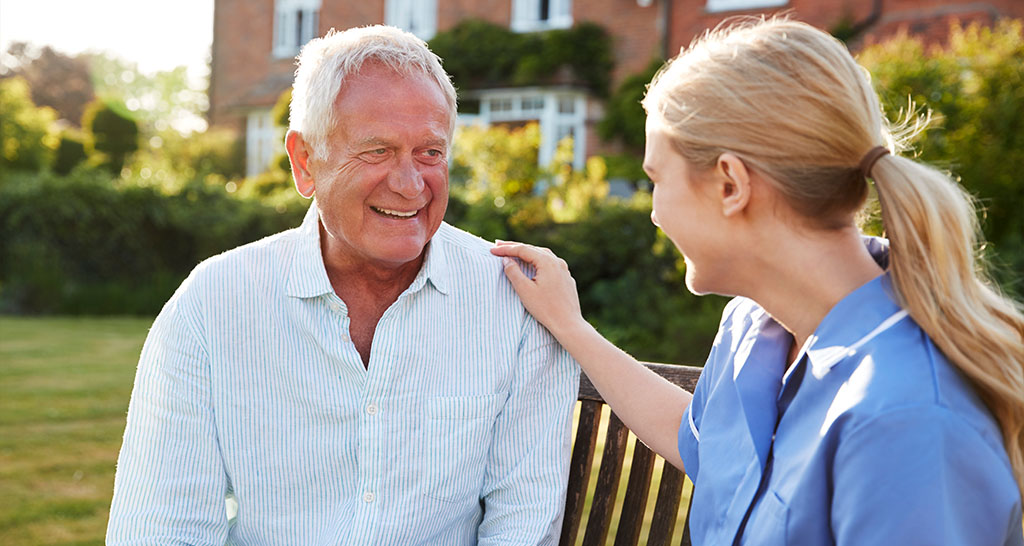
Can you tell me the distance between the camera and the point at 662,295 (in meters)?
9.82

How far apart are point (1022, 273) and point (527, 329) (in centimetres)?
676

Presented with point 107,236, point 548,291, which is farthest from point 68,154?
point 548,291

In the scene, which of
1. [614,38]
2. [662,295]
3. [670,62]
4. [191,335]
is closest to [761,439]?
[670,62]

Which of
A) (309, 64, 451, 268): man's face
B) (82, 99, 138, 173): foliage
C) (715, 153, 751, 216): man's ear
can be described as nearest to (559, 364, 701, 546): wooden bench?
(309, 64, 451, 268): man's face

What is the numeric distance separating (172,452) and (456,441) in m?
0.71

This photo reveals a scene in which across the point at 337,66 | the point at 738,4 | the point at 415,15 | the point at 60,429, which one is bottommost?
the point at 60,429

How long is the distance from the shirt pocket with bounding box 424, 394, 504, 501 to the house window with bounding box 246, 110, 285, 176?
2266 cm

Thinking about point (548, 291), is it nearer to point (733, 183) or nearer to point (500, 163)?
point (733, 183)

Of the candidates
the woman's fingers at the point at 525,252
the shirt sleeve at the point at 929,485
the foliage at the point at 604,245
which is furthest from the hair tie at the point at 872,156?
the foliage at the point at 604,245

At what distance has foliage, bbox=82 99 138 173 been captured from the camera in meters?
20.1

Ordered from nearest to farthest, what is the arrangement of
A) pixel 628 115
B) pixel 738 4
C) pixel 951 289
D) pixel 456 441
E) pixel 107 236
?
pixel 951 289
pixel 456 441
pixel 107 236
pixel 738 4
pixel 628 115

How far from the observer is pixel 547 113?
20000mm

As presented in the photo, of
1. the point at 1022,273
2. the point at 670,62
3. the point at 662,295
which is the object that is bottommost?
the point at 662,295

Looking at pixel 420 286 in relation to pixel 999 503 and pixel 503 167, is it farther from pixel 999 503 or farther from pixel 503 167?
pixel 503 167
